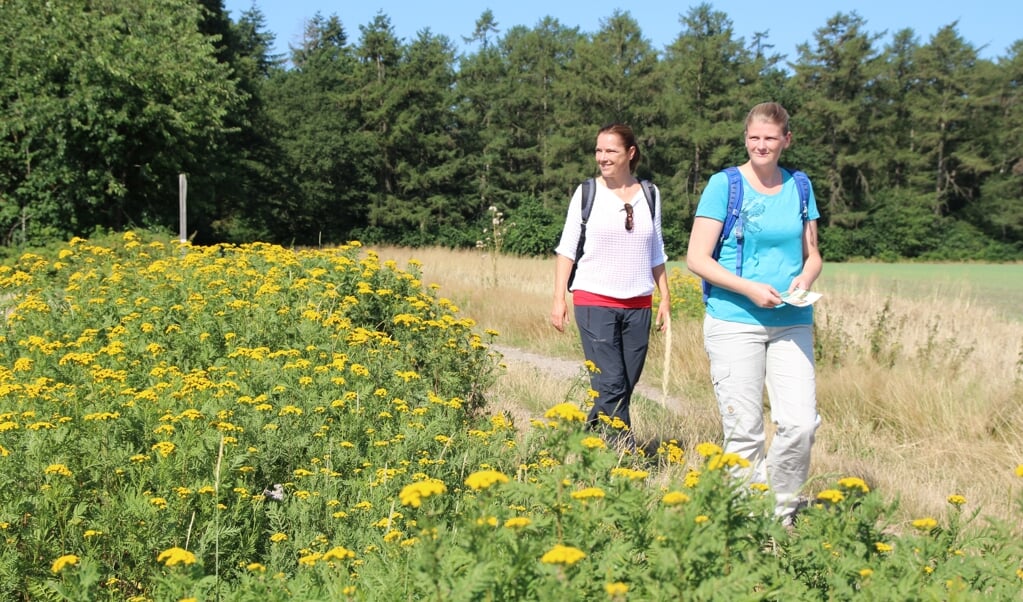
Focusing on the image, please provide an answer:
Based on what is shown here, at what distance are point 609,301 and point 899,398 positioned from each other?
2.79 m

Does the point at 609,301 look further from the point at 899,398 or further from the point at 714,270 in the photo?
the point at 899,398

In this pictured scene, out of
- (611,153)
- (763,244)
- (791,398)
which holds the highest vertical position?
(611,153)

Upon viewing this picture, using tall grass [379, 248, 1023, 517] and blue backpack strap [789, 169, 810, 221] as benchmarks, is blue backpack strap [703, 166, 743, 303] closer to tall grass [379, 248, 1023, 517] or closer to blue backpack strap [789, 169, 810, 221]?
blue backpack strap [789, 169, 810, 221]

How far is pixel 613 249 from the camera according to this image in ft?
15.8

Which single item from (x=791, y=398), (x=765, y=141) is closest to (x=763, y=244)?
(x=765, y=141)

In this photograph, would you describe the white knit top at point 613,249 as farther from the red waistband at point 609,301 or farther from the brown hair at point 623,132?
the brown hair at point 623,132

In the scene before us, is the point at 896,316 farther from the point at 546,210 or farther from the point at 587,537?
the point at 546,210

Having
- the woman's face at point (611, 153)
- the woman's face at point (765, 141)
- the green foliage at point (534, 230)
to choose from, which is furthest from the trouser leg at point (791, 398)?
the green foliage at point (534, 230)

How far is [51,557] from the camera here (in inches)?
119

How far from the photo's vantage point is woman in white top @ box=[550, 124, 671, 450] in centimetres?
480

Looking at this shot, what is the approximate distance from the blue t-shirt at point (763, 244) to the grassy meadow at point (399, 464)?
2.45 feet

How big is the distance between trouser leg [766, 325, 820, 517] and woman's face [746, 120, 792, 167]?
76 cm

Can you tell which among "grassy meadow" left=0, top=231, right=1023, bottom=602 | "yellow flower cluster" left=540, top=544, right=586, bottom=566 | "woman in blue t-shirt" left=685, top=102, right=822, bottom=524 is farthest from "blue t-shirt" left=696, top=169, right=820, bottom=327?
"yellow flower cluster" left=540, top=544, right=586, bottom=566

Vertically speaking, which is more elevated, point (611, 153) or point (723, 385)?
point (611, 153)
